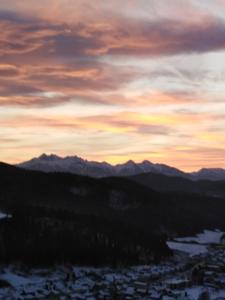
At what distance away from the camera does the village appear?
12075 cm

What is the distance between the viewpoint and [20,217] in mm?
182500

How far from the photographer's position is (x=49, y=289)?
12744cm

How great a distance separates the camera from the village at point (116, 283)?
396 feet

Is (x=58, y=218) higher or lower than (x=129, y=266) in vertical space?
higher

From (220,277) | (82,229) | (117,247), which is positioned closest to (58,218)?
(82,229)

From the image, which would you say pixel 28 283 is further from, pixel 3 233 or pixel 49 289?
pixel 3 233

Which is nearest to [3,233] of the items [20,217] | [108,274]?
[20,217]

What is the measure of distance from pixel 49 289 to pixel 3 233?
4126 centimetres

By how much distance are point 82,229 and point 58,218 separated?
816cm

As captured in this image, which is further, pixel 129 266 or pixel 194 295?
pixel 129 266

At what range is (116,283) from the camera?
137m

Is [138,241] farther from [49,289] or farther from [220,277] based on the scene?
[49,289]

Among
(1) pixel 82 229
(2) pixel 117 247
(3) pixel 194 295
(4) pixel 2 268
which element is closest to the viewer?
(3) pixel 194 295

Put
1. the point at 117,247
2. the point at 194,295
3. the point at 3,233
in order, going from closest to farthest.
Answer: the point at 194,295 → the point at 3,233 → the point at 117,247
